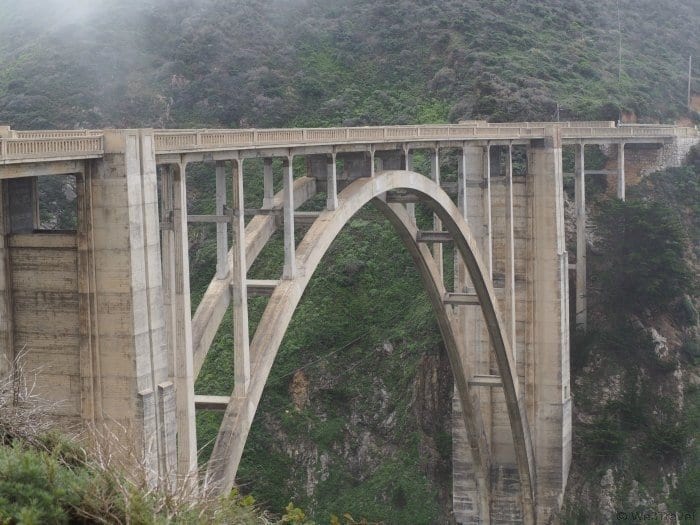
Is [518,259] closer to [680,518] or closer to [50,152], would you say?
[680,518]

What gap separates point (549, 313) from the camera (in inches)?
1550

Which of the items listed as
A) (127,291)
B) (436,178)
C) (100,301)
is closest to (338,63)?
(436,178)

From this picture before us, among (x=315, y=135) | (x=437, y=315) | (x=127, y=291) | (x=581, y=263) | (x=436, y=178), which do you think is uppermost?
(x=315, y=135)

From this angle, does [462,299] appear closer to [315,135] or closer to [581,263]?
[315,135]

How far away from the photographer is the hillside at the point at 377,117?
4381cm

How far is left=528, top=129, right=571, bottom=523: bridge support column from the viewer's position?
128ft

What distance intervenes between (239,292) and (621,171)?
3016 centimetres

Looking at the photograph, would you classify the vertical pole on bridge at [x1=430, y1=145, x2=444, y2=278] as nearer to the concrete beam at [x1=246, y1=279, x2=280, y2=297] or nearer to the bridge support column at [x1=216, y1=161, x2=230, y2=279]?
the concrete beam at [x1=246, y1=279, x2=280, y2=297]

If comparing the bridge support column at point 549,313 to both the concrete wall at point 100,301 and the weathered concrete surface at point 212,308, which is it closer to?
the weathered concrete surface at point 212,308

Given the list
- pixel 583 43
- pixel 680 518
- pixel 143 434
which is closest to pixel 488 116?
pixel 583 43

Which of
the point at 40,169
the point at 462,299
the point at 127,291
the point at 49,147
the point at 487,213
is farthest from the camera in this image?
the point at 462,299

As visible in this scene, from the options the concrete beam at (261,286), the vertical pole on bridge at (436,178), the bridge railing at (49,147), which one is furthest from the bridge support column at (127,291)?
the vertical pole on bridge at (436,178)

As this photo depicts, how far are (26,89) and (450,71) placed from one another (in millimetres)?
21503

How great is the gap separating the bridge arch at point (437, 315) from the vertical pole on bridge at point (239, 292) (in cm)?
32
